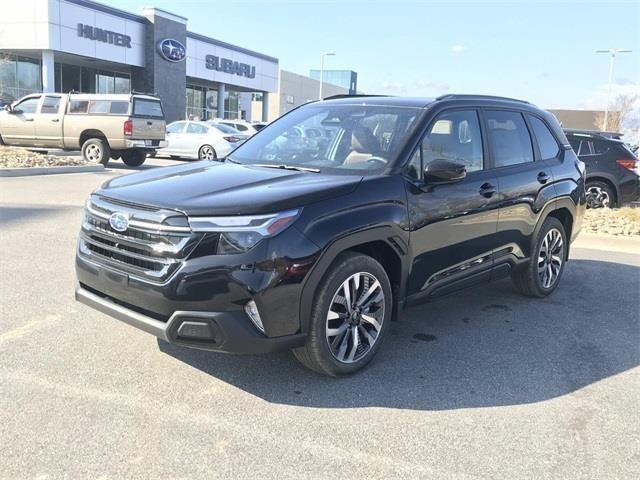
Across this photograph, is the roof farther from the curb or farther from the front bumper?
the curb

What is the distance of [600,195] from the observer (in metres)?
12.5

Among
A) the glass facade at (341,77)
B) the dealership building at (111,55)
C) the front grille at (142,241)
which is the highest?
the glass facade at (341,77)

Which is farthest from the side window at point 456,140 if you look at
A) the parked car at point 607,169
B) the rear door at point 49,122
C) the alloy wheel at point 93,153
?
the rear door at point 49,122

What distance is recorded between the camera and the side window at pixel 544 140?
230 inches

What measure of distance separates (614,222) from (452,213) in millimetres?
7177

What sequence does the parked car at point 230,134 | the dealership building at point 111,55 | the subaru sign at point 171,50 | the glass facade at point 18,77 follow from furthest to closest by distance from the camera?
the subaru sign at point 171,50
the glass facade at point 18,77
the dealership building at point 111,55
the parked car at point 230,134

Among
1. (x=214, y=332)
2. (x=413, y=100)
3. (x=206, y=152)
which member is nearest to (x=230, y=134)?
(x=206, y=152)

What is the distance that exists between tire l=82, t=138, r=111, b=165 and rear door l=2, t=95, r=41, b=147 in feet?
5.84

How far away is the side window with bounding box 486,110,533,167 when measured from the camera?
516cm

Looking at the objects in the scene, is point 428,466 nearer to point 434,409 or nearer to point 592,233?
point 434,409

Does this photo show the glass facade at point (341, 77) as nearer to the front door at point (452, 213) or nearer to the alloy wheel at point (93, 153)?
the alloy wheel at point (93, 153)

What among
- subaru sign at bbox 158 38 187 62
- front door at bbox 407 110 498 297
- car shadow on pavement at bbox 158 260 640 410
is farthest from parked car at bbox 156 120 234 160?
front door at bbox 407 110 498 297

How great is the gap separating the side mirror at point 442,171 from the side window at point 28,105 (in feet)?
53.9

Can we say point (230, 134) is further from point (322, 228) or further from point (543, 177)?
point (322, 228)
